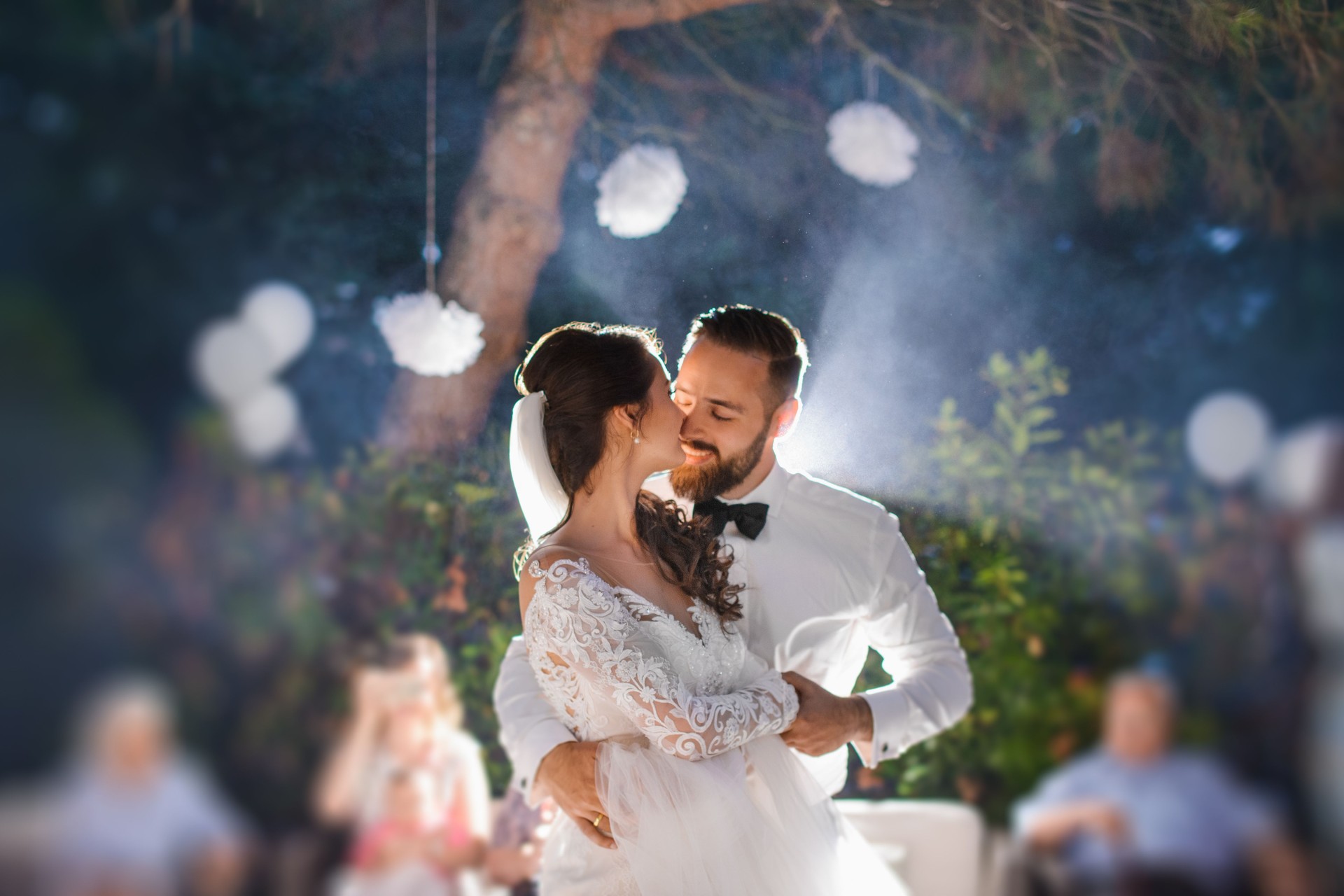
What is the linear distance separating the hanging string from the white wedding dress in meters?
1.08

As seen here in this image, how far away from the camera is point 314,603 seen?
2557mm

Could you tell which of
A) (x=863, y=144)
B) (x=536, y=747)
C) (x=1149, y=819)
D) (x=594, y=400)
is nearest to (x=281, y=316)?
(x=594, y=400)

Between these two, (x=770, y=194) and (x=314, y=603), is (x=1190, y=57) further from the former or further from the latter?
(x=314, y=603)

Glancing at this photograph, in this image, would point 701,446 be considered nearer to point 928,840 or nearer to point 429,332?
point 429,332

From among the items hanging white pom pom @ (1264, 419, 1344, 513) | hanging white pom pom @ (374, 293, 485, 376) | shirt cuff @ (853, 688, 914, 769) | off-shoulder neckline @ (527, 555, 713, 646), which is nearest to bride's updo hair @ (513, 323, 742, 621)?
off-shoulder neckline @ (527, 555, 713, 646)

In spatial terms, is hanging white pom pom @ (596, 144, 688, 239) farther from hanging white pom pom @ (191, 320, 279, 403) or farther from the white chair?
the white chair

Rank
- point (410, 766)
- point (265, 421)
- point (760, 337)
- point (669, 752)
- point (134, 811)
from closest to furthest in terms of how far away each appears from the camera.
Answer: point (669, 752)
point (134, 811)
point (760, 337)
point (265, 421)
point (410, 766)

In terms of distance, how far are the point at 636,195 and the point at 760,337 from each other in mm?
633

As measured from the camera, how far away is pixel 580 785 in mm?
1950

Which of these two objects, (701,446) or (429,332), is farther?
(429,332)

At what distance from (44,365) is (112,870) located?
3.12ft

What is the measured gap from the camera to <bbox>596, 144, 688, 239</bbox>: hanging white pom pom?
9.09ft

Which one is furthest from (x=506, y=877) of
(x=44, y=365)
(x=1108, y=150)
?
(x=1108, y=150)

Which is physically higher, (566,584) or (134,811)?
(566,584)
